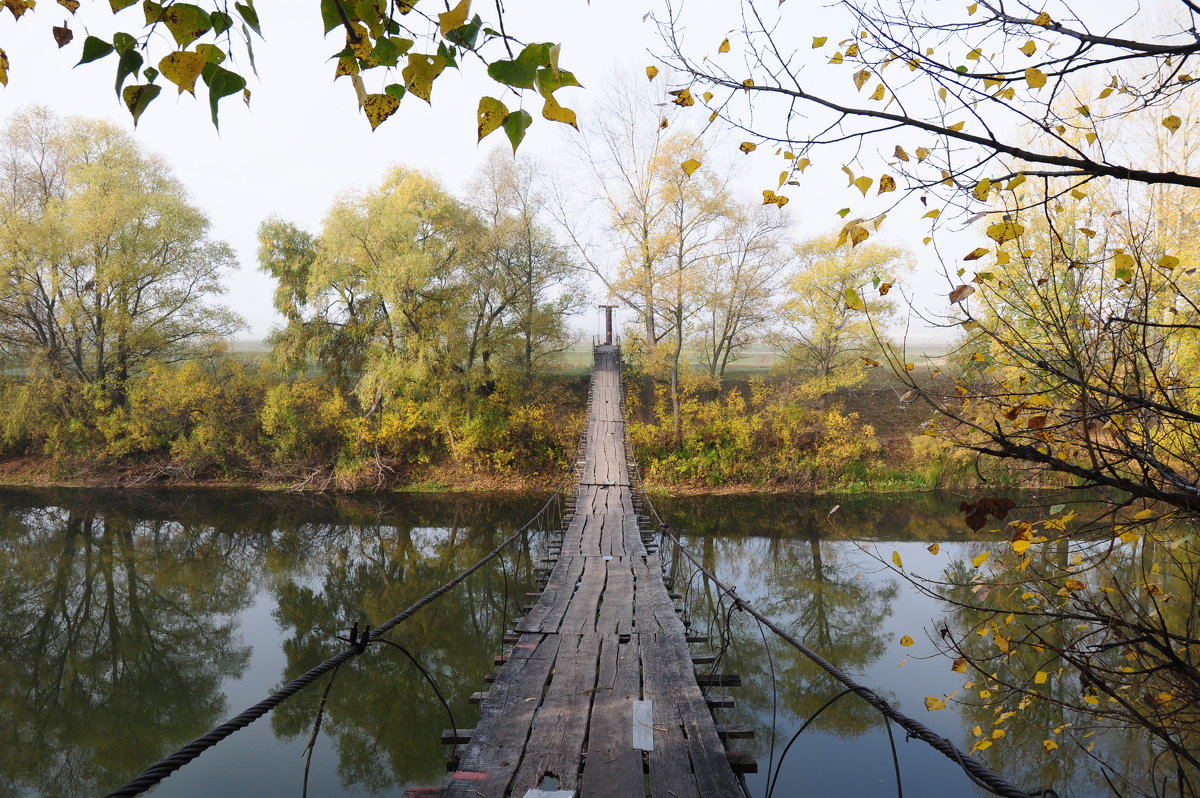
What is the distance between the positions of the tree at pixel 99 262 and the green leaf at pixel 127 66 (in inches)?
597

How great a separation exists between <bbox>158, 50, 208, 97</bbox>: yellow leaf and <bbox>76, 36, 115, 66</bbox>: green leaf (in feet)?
0.29

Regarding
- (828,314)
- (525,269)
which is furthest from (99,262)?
(828,314)

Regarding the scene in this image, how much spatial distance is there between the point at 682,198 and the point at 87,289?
39.6 feet

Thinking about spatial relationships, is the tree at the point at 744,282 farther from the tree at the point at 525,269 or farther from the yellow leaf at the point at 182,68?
the yellow leaf at the point at 182,68

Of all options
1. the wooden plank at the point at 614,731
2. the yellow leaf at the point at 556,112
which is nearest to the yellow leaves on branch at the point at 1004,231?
the yellow leaf at the point at 556,112

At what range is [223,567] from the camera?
9.20 m

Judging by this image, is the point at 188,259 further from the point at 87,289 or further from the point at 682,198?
the point at 682,198

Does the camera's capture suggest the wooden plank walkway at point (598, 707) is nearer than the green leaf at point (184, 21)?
No

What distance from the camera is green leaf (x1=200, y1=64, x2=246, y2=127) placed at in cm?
88

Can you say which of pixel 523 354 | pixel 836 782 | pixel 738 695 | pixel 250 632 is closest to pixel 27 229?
pixel 523 354

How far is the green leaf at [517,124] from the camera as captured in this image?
90cm

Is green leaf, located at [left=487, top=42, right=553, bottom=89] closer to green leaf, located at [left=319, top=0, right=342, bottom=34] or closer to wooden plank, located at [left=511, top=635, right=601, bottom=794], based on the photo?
green leaf, located at [left=319, top=0, right=342, bottom=34]

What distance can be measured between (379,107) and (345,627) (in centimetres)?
738

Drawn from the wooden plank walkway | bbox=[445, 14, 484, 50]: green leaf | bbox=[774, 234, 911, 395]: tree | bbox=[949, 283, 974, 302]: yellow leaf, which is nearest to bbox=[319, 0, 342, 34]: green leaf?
bbox=[445, 14, 484, 50]: green leaf
